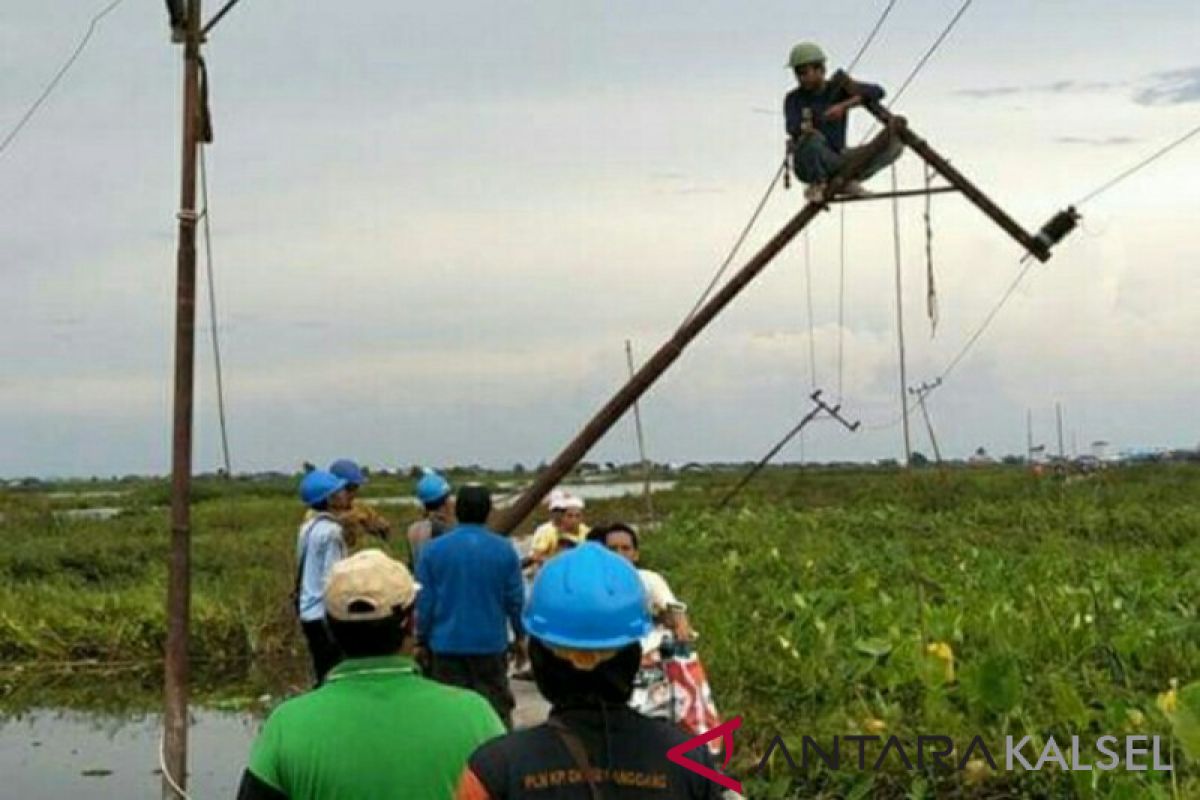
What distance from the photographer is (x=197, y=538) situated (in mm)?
27547

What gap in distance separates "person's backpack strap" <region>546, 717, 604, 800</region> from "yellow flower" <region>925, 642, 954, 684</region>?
529cm

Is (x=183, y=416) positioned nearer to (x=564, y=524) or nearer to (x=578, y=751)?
(x=564, y=524)

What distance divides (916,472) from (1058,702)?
24.8m

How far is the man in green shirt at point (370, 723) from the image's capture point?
2.93 meters

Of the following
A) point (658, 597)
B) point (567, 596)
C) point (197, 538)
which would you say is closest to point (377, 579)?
point (567, 596)

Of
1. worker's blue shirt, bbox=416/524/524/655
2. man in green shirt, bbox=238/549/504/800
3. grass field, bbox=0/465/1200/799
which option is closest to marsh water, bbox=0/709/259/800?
grass field, bbox=0/465/1200/799

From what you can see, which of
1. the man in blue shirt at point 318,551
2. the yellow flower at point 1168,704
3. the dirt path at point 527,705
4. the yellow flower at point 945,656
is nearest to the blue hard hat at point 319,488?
the man in blue shirt at point 318,551

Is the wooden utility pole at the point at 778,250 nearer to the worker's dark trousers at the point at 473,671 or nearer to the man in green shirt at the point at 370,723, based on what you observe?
the worker's dark trousers at the point at 473,671

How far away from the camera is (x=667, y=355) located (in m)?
9.91

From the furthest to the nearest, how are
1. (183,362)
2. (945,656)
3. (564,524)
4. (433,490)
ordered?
(564,524)
(433,490)
(945,656)
(183,362)

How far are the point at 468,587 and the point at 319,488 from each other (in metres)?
1.12

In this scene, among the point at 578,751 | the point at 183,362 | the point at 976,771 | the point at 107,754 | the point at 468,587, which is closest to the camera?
the point at 578,751

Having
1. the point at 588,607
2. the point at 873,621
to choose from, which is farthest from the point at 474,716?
the point at 873,621

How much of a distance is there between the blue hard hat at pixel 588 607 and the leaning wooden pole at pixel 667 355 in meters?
6.95
